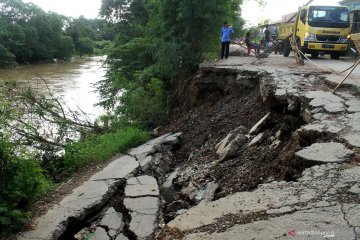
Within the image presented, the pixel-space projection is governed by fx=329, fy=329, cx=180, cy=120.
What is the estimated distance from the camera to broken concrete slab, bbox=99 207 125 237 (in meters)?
3.96

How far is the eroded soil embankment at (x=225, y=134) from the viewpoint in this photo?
3752mm

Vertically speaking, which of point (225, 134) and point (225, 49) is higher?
point (225, 49)

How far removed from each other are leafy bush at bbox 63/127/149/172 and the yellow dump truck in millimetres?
8701

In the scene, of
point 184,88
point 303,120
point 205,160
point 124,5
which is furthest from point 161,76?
point 124,5

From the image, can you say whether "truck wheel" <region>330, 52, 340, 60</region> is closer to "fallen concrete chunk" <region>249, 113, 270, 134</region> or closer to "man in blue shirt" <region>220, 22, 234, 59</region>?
"man in blue shirt" <region>220, 22, 234, 59</region>

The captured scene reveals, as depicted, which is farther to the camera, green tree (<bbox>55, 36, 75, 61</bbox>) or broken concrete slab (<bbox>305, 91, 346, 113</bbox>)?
green tree (<bbox>55, 36, 75, 61</bbox>)

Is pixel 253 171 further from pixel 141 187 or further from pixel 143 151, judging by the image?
pixel 143 151

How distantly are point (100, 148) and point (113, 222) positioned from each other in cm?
285

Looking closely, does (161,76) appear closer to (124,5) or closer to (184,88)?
(184,88)

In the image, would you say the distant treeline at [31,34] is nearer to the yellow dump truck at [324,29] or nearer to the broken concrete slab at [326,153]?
the yellow dump truck at [324,29]

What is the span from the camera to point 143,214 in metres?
4.21

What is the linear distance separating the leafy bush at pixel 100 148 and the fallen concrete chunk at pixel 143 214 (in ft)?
6.96

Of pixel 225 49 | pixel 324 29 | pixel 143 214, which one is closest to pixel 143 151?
pixel 143 214

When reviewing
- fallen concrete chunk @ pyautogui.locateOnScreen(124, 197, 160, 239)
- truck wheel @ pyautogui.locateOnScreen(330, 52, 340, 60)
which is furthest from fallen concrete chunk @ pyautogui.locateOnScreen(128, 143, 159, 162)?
truck wheel @ pyautogui.locateOnScreen(330, 52, 340, 60)
